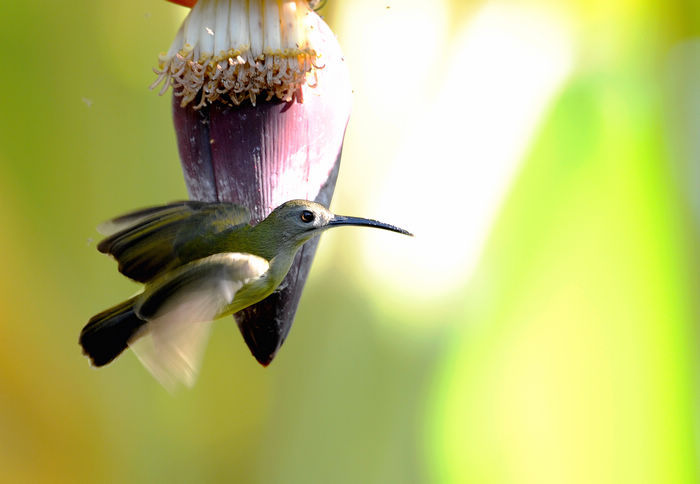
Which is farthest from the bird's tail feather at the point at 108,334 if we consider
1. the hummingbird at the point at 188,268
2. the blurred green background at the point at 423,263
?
the blurred green background at the point at 423,263

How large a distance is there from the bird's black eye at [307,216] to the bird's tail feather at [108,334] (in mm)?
95

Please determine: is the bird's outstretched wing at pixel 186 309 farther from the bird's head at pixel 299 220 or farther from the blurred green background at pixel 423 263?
the blurred green background at pixel 423 263

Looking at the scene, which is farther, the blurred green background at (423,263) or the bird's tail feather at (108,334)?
the blurred green background at (423,263)

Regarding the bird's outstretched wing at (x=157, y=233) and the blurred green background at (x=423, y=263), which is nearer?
the bird's outstretched wing at (x=157, y=233)

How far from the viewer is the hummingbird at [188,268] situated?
32 cm

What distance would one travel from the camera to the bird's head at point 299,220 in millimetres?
347

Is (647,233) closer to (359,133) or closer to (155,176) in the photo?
(359,133)

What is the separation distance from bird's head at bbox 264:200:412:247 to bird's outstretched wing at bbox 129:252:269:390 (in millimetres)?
18

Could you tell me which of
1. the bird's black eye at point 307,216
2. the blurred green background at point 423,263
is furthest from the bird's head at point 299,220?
the blurred green background at point 423,263

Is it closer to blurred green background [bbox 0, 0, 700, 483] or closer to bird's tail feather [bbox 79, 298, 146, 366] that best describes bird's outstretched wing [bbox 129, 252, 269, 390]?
bird's tail feather [bbox 79, 298, 146, 366]

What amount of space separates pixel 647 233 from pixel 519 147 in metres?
0.16

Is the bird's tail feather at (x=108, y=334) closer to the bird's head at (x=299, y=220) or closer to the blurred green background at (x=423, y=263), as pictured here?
the bird's head at (x=299, y=220)

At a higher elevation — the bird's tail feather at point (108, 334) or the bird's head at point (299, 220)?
the bird's head at point (299, 220)

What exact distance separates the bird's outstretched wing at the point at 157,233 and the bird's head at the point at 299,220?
29mm
